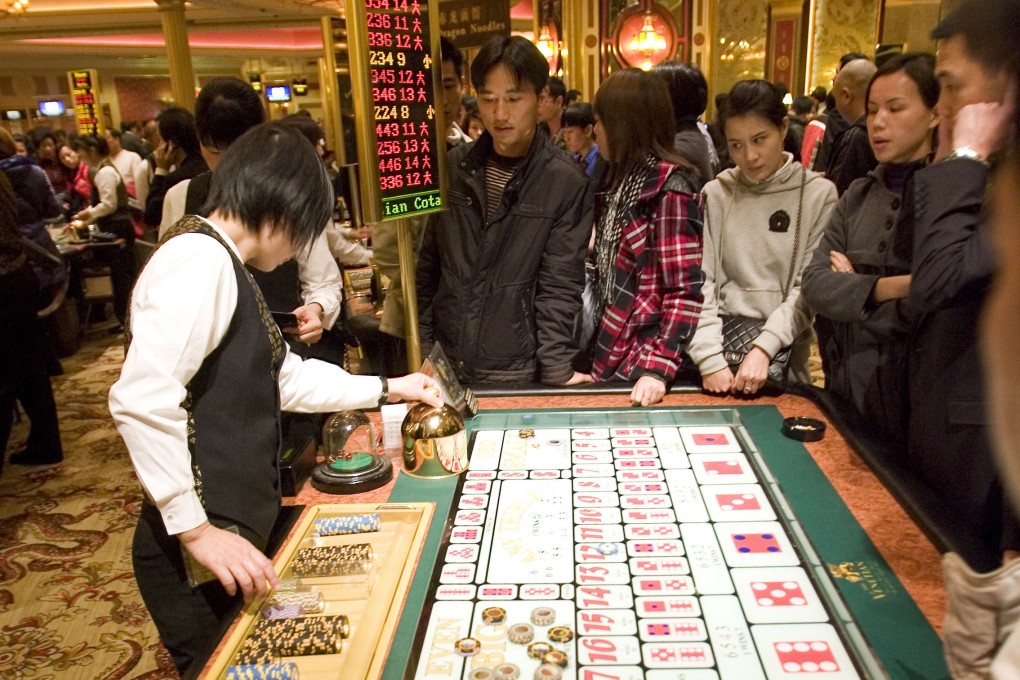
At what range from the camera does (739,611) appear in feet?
3.49

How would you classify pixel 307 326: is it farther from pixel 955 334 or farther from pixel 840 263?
pixel 955 334

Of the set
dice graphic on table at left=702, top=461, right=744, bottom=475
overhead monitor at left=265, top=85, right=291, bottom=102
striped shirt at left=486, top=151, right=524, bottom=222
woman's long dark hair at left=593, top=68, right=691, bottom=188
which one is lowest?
dice graphic on table at left=702, top=461, right=744, bottom=475

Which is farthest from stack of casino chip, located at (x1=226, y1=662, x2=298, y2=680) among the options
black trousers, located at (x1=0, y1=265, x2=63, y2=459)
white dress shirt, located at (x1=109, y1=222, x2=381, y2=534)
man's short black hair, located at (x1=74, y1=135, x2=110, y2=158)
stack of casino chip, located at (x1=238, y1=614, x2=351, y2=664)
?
man's short black hair, located at (x1=74, y1=135, x2=110, y2=158)

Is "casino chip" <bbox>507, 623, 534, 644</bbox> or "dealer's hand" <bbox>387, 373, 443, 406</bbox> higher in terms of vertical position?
"dealer's hand" <bbox>387, 373, 443, 406</bbox>

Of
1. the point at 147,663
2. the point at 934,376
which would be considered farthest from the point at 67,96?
the point at 934,376

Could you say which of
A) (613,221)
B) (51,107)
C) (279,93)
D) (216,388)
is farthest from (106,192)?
(51,107)

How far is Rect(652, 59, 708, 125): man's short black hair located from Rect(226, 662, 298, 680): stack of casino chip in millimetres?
2395

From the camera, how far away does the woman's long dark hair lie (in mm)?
2029

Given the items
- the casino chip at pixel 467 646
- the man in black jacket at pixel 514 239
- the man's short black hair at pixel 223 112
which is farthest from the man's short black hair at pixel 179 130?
the casino chip at pixel 467 646

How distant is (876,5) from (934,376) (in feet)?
35.5

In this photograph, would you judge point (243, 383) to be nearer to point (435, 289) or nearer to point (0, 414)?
point (435, 289)

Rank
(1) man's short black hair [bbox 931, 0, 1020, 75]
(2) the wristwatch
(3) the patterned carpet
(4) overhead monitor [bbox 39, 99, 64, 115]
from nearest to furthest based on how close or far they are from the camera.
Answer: (1) man's short black hair [bbox 931, 0, 1020, 75], (2) the wristwatch, (3) the patterned carpet, (4) overhead monitor [bbox 39, 99, 64, 115]

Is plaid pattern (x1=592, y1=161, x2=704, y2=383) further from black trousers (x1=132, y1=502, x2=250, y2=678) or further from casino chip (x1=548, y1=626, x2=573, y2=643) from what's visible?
black trousers (x1=132, y1=502, x2=250, y2=678)

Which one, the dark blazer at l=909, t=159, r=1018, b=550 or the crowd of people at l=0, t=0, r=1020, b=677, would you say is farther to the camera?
the dark blazer at l=909, t=159, r=1018, b=550
